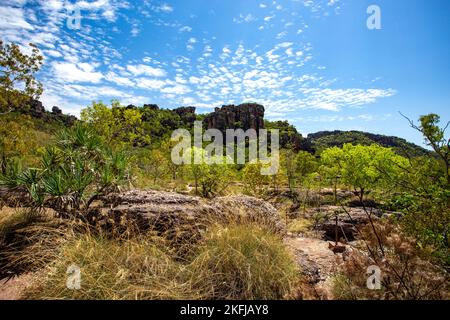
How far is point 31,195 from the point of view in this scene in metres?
5.41

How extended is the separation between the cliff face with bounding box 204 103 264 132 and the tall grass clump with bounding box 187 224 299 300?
81643mm

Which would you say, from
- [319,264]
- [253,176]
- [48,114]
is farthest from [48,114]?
[319,264]

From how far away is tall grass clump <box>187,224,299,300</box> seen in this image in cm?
346

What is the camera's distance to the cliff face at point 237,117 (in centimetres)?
Answer: 8675

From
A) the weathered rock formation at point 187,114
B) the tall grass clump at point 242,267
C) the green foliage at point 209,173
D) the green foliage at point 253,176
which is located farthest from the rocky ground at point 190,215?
the weathered rock formation at point 187,114

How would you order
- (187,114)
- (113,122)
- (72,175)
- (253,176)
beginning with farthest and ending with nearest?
(187,114)
(113,122)
(253,176)
(72,175)

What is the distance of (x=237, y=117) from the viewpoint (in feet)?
Result: 299

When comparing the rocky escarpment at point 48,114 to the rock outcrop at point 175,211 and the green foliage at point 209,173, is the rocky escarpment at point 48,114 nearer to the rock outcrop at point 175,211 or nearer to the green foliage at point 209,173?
the green foliage at point 209,173

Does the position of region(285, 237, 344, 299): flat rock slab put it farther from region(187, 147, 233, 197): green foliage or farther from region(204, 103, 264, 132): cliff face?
region(204, 103, 264, 132): cliff face

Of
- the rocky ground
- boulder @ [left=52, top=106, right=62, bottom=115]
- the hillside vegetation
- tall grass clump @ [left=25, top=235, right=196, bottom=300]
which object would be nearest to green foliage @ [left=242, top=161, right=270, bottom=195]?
the hillside vegetation

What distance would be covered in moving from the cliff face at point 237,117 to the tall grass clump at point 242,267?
8164cm

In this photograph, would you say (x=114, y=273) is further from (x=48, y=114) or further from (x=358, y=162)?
(x=48, y=114)

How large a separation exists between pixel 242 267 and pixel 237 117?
89231 millimetres

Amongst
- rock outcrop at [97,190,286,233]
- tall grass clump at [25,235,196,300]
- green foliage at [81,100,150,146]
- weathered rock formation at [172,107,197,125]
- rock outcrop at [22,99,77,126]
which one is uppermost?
weathered rock formation at [172,107,197,125]
